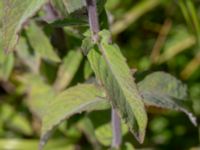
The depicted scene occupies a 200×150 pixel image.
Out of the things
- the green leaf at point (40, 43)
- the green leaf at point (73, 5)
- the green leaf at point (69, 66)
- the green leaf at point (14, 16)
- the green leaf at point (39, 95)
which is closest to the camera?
the green leaf at point (14, 16)

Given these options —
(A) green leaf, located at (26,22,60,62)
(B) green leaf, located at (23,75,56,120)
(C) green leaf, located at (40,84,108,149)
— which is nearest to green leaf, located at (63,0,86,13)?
(C) green leaf, located at (40,84,108,149)

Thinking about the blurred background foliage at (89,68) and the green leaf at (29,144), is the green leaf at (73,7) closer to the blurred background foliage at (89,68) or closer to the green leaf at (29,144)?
the blurred background foliage at (89,68)

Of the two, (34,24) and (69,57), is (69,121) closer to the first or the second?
(69,57)

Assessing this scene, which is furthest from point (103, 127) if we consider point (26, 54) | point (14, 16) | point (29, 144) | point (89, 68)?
Result: point (14, 16)

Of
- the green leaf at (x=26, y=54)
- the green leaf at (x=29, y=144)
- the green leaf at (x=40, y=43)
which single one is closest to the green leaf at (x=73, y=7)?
the green leaf at (x=40, y=43)

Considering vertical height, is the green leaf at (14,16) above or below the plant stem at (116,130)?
above

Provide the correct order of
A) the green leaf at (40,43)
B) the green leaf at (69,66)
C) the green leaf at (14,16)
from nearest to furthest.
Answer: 1. the green leaf at (14,16)
2. the green leaf at (40,43)
3. the green leaf at (69,66)

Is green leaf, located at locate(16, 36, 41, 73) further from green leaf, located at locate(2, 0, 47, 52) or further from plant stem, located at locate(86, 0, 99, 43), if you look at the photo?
green leaf, located at locate(2, 0, 47, 52)

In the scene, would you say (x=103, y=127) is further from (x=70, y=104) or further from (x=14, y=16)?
(x=14, y=16)
